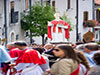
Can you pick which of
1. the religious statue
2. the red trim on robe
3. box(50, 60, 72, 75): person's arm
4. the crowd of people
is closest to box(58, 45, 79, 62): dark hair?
the crowd of people

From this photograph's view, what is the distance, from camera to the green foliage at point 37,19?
2919 cm

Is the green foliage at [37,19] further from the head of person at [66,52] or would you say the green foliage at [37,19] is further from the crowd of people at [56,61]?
the head of person at [66,52]

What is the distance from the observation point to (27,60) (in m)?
6.48

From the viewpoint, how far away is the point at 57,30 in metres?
18.8

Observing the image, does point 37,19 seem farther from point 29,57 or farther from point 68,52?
point 68,52

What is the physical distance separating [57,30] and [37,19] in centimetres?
→ 1104

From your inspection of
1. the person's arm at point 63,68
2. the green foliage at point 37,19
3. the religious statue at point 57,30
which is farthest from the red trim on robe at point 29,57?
the green foliage at point 37,19

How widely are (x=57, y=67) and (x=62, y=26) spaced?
1354cm

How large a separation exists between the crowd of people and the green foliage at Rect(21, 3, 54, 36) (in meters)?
21.4

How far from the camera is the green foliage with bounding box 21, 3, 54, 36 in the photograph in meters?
29.2

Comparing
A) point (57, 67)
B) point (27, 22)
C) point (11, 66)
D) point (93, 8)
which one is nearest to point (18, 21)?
point (27, 22)

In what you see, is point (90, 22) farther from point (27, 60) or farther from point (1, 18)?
point (27, 60)

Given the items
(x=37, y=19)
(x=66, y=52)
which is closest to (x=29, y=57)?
(x=66, y=52)

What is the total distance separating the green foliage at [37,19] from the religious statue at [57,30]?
10.2 metres
